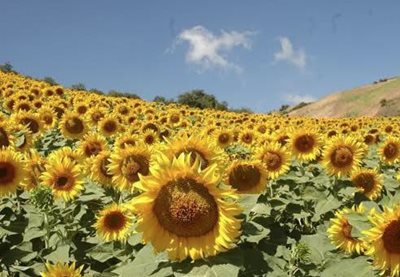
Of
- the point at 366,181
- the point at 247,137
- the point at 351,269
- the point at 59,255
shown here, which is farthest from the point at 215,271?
the point at 247,137

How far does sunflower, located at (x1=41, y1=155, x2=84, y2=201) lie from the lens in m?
7.55

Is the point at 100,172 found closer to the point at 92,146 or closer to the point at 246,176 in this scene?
the point at 92,146

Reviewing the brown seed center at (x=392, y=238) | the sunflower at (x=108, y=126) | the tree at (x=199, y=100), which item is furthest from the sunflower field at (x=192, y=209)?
the tree at (x=199, y=100)

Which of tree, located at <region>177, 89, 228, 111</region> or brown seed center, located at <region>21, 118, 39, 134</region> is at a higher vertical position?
tree, located at <region>177, 89, 228, 111</region>

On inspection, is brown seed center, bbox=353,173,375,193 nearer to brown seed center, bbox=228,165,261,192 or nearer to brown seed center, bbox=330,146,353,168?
brown seed center, bbox=330,146,353,168

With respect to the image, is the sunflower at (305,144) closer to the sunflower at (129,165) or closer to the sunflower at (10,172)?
the sunflower at (129,165)

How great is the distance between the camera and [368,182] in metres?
8.98

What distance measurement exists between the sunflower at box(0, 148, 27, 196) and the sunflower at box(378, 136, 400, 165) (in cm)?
682

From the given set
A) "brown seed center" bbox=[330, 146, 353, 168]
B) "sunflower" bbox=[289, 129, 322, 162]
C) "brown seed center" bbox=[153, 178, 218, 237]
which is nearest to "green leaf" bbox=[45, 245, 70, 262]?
"brown seed center" bbox=[153, 178, 218, 237]

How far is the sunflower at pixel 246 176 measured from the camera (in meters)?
6.35

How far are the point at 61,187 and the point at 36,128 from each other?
5.14m

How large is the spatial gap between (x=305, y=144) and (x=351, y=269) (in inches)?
235

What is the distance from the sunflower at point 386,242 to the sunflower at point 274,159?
449 centimetres

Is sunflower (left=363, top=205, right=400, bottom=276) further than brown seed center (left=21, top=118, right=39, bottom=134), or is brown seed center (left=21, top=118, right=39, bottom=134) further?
brown seed center (left=21, top=118, right=39, bottom=134)
